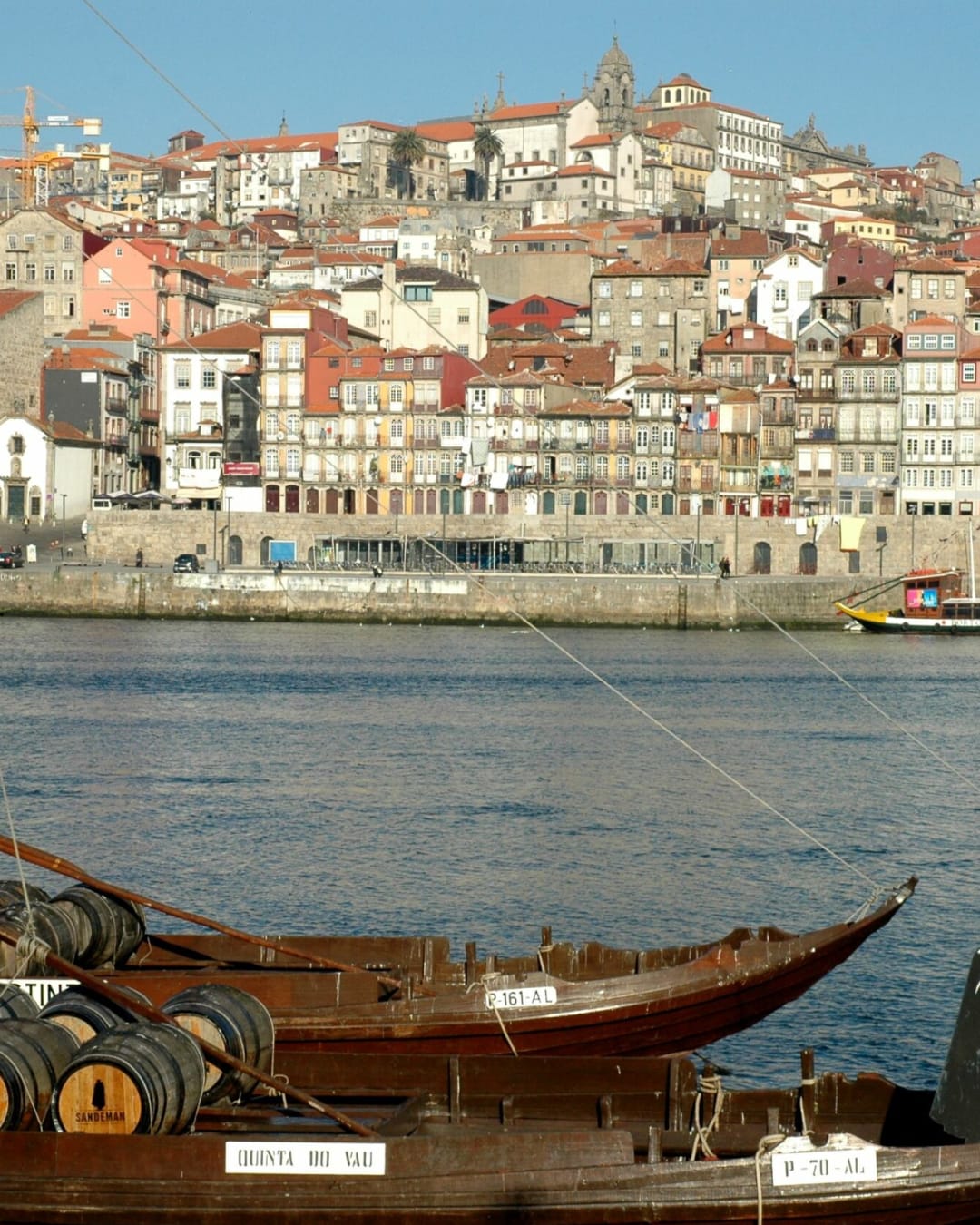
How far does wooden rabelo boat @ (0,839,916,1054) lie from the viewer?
1354 centimetres

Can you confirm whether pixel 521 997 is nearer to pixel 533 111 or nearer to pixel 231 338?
pixel 231 338

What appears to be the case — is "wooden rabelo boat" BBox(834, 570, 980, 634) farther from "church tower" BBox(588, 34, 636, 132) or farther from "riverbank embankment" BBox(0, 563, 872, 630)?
"church tower" BBox(588, 34, 636, 132)

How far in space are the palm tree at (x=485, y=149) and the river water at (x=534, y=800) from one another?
101480 mm

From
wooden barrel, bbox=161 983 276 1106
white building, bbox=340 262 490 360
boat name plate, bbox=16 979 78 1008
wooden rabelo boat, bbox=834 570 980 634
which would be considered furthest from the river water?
white building, bbox=340 262 490 360

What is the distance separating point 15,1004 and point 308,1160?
251 centimetres

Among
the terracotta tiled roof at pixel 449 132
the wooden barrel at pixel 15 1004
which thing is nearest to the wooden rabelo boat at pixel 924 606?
the wooden barrel at pixel 15 1004

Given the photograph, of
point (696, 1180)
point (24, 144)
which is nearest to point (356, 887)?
point (696, 1180)

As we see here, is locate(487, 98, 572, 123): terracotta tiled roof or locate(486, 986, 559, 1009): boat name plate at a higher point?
locate(487, 98, 572, 123): terracotta tiled roof

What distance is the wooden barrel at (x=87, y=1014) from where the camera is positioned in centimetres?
1174

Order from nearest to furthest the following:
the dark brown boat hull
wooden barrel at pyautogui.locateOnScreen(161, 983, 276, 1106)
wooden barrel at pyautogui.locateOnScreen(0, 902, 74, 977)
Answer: wooden barrel at pyautogui.locateOnScreen(161, 983, 276, 1106), wooden barrel at pyautogui.locateOnScreen(0, 902, 74, 977), the dark brown boat hull

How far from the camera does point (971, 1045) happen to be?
10.4 metres

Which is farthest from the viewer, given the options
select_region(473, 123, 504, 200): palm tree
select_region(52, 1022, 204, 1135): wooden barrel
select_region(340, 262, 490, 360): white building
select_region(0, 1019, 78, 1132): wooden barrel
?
select_region(473, 123, 504, 200): palm tree

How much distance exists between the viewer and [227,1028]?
469 inches

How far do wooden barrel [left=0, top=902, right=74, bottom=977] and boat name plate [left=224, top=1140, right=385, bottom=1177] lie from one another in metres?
2.43
